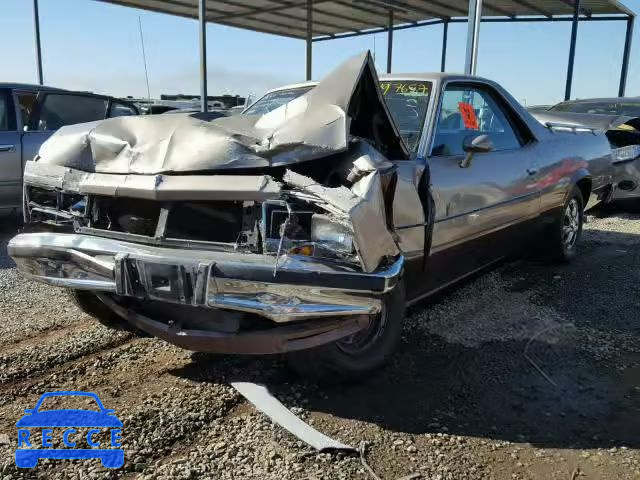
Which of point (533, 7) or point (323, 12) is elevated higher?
point (533, 7)

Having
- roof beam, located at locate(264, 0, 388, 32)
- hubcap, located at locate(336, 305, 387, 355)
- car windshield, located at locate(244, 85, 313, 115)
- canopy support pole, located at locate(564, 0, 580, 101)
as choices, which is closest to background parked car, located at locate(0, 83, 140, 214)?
car windshield, located at locate(244, 85, 313, 115)

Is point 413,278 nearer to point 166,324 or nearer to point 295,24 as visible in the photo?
point 166,324

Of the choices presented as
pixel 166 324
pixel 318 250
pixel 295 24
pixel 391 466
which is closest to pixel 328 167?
pixel 318 250

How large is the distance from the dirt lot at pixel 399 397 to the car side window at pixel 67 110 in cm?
318

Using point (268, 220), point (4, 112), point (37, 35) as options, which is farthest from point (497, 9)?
point (268, 220)

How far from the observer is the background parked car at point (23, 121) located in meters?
6.09

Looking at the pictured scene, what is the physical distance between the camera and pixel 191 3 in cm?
1523

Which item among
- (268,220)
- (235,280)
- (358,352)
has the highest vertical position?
(268,220)

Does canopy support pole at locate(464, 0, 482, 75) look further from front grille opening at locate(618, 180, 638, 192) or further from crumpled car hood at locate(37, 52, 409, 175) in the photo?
crumpled car hood at locate(37, 52, 409, 175)

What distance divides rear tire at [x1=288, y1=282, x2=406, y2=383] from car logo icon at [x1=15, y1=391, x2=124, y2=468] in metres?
0.89

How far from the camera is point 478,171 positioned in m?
3.64

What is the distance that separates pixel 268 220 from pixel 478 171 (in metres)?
1.81

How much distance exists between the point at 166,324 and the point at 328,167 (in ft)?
3.52

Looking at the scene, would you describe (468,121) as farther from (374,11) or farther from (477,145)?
(374,11)
